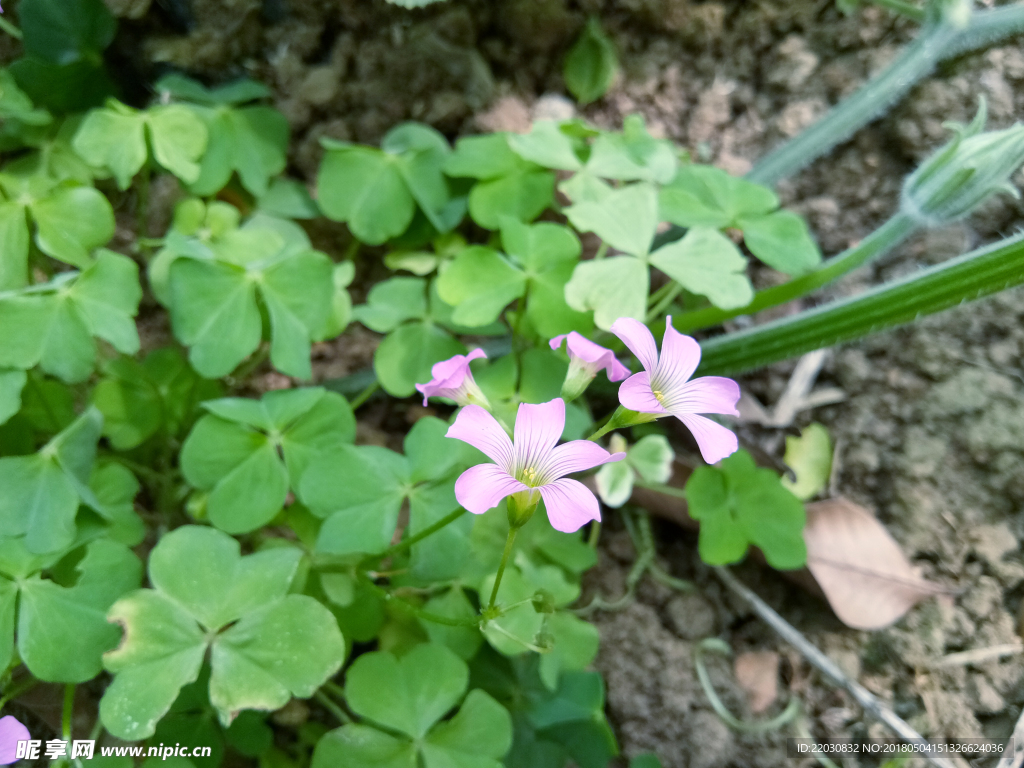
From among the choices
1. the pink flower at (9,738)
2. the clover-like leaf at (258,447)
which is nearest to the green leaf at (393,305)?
→ the clover-like leaf at (258,447)

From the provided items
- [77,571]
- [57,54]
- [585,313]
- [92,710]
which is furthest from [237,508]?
[57,54]

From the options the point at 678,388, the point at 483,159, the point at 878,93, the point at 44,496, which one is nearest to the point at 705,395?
the point at 678,388

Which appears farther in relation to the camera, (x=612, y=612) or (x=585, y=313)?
(x=612, y=612)

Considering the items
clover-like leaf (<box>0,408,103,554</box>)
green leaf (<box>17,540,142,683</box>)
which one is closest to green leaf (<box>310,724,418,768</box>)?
green leaf (<box>17,540,142,683</box>)

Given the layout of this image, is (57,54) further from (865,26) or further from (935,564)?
(935,564)

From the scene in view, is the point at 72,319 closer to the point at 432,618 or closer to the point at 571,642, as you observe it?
the point at 432,618

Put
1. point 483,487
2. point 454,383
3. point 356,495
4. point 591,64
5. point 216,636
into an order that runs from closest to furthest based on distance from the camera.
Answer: point 483,487, point 454,383, point 216,636, point 356,495, point 591,64

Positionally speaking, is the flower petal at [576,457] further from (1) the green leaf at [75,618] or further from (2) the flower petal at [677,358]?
(1) the green leaf at [75,618]
